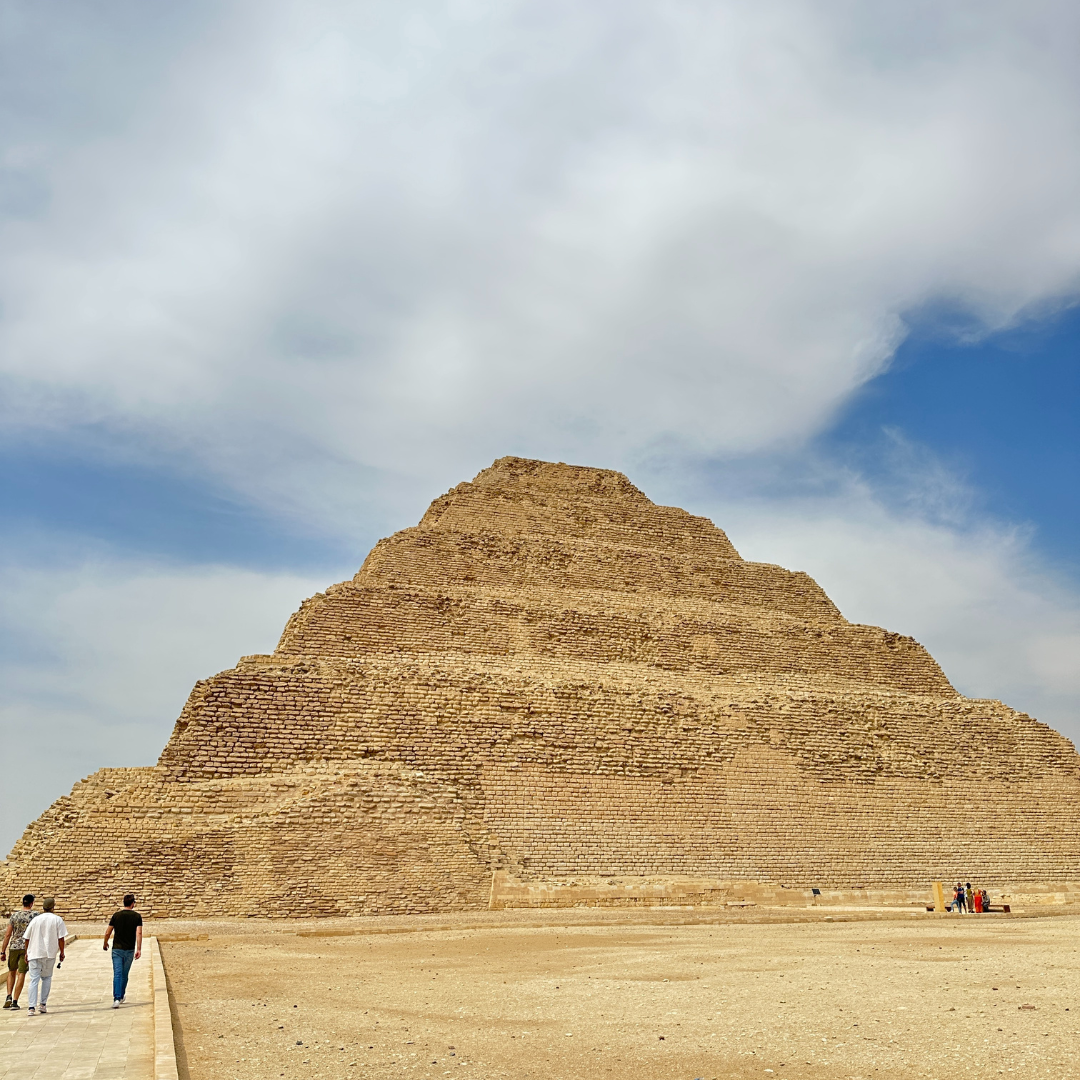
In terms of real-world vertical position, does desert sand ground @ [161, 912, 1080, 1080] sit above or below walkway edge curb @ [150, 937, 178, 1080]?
below

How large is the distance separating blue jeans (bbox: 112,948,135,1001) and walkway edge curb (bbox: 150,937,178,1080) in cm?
27

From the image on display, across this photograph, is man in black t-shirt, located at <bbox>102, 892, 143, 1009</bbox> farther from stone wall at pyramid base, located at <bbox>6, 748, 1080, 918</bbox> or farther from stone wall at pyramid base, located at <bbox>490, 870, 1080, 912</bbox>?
stone wall at pyramid base, located at <bbox>490, 870, 1080, 912</bbox>

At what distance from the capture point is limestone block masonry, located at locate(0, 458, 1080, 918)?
682 inches

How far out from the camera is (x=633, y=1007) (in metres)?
7.82

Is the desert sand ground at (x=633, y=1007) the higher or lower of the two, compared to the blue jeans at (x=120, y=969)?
lower

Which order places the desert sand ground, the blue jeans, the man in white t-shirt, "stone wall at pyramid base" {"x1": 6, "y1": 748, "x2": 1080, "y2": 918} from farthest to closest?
1. "stone wall at pyramid base" {"x1": 6, "y1": 748, "x2": 1080, "y2": 918}
2. the blue jeans
3. the man in white t-shirt
4. the desert sand ground

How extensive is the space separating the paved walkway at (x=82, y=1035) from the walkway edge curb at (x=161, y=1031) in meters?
0.07

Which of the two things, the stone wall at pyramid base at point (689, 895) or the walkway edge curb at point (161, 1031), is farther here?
the stone wall at pyramid base at point (689, 895)

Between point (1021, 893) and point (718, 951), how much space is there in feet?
43.3

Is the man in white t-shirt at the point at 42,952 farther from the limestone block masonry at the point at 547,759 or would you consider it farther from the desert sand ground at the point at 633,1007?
the limestone block masonry at the point at 547,759

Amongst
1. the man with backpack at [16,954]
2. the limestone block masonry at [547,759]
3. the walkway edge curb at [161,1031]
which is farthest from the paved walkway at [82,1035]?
the limestone block masonry at [547,759]

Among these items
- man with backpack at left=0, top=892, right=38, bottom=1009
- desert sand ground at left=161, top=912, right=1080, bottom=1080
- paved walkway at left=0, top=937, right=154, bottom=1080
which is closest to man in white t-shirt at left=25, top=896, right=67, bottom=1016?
paved walkway at left=0, top=937, right=154, bottom=1080

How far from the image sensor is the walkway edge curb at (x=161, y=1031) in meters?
5.32

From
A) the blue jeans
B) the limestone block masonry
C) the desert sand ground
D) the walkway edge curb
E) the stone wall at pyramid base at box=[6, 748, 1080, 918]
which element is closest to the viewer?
the walkway edge curb
